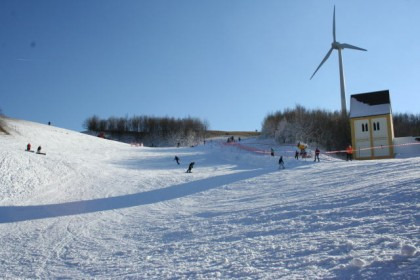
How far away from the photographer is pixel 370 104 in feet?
169

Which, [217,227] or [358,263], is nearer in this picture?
[358,263]

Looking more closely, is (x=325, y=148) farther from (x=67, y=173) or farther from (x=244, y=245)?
(x=244, y=245)

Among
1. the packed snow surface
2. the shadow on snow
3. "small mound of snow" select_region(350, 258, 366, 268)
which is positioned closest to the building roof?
the packed snow surface

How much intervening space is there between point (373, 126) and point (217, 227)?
44.5 meters

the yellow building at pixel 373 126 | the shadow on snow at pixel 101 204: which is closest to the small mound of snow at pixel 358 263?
the shadow on snow at pixel 101 204

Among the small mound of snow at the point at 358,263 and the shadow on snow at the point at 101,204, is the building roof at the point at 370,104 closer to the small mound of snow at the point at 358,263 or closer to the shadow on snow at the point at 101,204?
the shadow on snow at the point at 101,204

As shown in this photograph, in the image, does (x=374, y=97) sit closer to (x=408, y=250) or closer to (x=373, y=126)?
(x=373, y=126)

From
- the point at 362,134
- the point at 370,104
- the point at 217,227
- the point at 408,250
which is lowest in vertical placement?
the point at 217,227

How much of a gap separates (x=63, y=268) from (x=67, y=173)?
20.5 m

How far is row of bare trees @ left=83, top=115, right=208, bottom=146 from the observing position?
3915 inches

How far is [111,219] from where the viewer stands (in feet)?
50.1

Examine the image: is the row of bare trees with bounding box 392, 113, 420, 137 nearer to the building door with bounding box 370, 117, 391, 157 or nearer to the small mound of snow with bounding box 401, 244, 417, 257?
the building door with bounding box 370, 117, 391, 157

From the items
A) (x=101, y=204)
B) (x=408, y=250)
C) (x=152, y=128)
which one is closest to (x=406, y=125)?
(x=152, y=128)

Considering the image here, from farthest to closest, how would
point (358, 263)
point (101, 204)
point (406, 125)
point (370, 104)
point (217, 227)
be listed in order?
point (406, 125)
point (370, 104)
point (101, 204)
point (217, 227)
point (358, 263)
